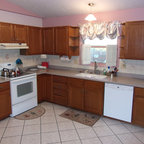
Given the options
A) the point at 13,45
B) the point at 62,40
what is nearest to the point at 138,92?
the point at 62,40

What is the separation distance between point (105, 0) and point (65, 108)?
2.62m

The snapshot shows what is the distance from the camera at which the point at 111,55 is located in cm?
357

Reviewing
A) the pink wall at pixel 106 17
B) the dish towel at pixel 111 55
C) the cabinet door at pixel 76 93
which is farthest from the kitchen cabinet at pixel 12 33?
the dish towel at pixel 111 55

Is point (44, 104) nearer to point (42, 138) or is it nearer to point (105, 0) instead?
point (42, 138)

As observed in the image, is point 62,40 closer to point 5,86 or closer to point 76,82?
point 76,82

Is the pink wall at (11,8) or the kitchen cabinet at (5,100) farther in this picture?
the pink wall at (11,8)

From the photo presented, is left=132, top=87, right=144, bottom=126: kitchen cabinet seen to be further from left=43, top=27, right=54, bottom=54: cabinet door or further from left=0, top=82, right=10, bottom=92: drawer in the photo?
left=0, top=82, right=10, bottom=92: drawer

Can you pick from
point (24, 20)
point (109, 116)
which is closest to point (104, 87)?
point (109, 116)

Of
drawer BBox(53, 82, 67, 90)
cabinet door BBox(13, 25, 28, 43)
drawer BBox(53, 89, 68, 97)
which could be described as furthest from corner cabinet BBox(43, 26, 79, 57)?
drawer BBox(53, 89, 68, 97)

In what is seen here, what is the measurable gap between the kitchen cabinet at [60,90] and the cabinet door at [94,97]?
574 mm

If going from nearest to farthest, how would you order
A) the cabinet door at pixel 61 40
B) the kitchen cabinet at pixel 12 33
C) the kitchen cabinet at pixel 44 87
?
the kitchen cabinet at pixel 12 33 < the cabinet door at pixel 61 40 < the kitchen cabinet at pixel 44 87

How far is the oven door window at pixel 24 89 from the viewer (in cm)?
336

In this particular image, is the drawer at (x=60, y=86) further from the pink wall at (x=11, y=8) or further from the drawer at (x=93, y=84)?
the pink wall at (x=11, y=8)

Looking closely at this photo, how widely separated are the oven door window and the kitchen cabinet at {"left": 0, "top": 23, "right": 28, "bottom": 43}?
106 cm
